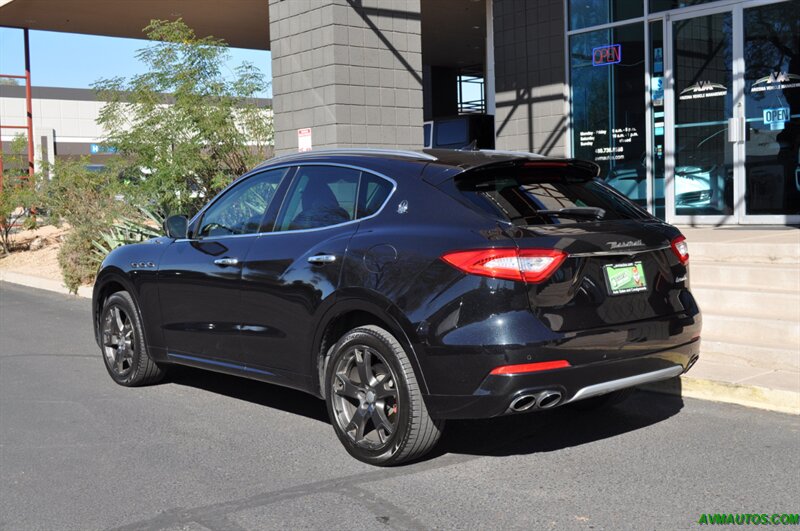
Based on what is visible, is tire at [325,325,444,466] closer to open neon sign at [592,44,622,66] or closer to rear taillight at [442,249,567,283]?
rear taillight at [442,249,567,283]

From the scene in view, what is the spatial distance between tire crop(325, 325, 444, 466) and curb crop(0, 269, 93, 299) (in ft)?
32.3

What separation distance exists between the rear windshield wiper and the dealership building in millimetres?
7816

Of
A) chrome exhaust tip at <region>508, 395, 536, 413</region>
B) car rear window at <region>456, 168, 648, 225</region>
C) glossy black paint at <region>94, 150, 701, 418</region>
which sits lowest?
chrome exhaust tip at <region>508, 395, 536, 413</region>

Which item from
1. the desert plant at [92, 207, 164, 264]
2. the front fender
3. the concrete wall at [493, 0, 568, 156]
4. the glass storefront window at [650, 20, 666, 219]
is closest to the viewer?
the front fender

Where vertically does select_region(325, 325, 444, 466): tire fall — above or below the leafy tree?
below

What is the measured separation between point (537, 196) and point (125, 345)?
3.85 metres

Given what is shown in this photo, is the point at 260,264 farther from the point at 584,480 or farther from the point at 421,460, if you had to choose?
the point at 584,480

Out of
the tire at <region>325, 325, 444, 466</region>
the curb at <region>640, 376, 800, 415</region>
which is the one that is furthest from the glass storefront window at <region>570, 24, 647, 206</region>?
the tire at <region>325, 325, 444, 466</region>

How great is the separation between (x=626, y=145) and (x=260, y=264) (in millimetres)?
9648

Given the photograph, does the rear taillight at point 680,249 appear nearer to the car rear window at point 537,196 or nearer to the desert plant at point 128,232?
the car rear window at point 537,196

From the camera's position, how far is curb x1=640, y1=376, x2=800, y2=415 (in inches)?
241

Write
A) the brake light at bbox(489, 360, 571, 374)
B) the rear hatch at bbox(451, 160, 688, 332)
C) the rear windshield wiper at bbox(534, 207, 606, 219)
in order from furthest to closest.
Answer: the rear windshield wiper at bbox(534, 207, 606, 219)
the rear hatch at bbox(451, 160, 688, 332)
the brake light at bbox(489, 360, 571, 374)

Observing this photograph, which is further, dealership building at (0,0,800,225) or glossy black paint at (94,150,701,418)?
dealership building at (0,0,800,225)

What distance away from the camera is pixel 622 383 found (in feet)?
16.3
